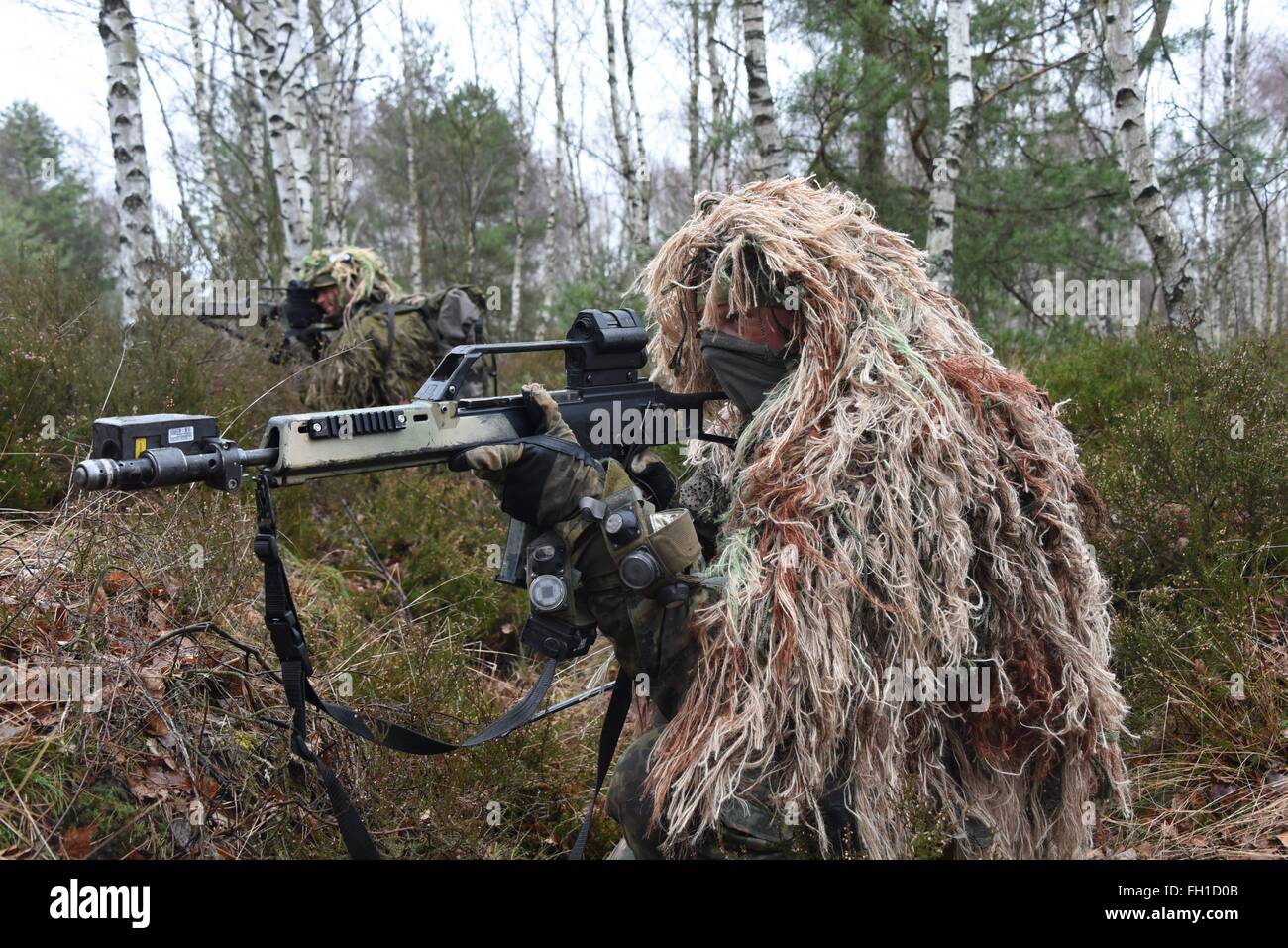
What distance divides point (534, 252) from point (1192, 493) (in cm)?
2246

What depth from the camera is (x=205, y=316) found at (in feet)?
22.2

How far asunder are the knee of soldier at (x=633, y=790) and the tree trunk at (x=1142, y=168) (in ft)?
17.1

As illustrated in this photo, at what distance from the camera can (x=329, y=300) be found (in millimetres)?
7129

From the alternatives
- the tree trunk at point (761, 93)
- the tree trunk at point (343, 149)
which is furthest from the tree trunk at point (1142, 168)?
the tree trunk at point (343, 149)

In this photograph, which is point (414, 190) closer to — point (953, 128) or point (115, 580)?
point (953, 128)

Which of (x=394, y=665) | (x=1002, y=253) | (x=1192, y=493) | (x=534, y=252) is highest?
(x=534, y=252)

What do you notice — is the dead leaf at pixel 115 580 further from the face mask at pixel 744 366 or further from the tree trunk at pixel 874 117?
the tree trunk at pixel 874 117

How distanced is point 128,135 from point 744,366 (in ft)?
19.7

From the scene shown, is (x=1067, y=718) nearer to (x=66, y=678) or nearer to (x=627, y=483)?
(x=627, y=483)

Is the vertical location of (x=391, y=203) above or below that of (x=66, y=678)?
above

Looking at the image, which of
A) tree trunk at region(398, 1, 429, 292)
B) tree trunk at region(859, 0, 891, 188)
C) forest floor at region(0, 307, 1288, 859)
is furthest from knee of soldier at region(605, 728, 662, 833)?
tree trunk at region(398, 1, 429, 292)

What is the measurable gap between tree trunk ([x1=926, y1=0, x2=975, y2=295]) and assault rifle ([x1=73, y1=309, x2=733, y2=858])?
15.1 feet

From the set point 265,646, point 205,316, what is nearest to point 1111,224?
point 205,316

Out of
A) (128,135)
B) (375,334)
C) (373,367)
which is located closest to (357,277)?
(375,334)
